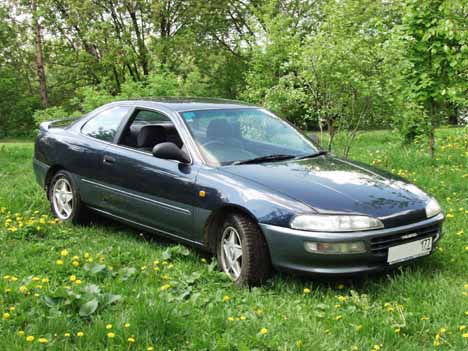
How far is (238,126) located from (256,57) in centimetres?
896

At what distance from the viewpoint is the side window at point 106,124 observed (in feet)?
19.1

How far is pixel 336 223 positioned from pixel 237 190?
82cm

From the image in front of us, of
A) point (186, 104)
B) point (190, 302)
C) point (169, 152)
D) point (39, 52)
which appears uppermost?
point (39, 52)

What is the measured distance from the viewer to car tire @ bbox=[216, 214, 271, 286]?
13.9ft

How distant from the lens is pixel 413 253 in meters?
4.27

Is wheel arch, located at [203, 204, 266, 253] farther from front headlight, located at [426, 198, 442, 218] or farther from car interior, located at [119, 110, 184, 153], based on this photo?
front headlight, located at [426, 198, 442, 218]

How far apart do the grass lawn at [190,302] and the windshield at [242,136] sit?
0.92 meters

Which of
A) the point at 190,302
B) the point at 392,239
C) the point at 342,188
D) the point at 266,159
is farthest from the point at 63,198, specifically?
the point at 392,239

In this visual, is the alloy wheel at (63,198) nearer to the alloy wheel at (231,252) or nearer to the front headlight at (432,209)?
the alloy wheel at (231,252)

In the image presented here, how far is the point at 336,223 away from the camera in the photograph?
13.1ft

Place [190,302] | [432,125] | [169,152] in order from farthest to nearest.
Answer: [432,125], [169,152], [190,302]

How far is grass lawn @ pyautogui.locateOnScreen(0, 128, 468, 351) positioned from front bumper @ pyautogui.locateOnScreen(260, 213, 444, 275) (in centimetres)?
20

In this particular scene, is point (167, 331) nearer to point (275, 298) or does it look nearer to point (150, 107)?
point (275, 298)

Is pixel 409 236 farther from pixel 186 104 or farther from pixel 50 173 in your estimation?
pixel 50 173
